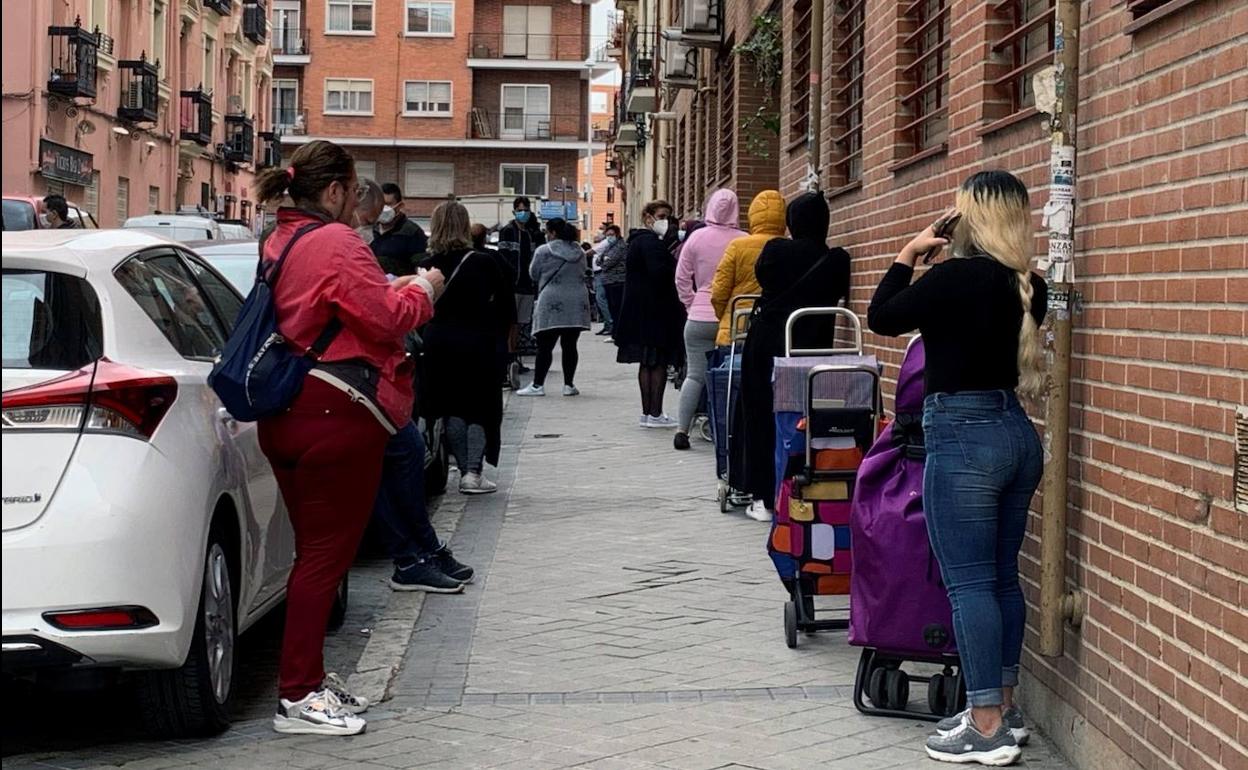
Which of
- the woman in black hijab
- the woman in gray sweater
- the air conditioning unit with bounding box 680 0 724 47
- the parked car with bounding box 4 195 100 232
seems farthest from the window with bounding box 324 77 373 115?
the woman in black hijab

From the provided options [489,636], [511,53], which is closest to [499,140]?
[511,53]

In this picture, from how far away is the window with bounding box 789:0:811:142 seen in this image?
13562 mm

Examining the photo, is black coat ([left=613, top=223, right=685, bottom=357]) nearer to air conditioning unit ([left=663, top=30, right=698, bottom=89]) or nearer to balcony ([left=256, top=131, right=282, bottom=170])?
→ air conditioning unit ([left=663, top=30, right=698, bottom=89])

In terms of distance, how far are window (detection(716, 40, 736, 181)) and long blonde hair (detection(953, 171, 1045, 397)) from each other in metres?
13.2

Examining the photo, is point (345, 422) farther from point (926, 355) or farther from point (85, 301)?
point (926, 355)

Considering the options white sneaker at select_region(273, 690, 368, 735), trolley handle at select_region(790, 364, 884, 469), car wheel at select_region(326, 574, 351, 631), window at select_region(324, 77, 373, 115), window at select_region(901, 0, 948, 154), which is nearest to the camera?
white sneaker at select_region(273, 690, 368, 735)

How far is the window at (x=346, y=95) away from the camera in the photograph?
71.4m

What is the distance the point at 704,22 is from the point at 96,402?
15748 millimetres

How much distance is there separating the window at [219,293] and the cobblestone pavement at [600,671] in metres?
1.36

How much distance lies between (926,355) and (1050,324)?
42 centimetres

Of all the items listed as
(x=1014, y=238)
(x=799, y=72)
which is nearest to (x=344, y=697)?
(x=1014, y=238)

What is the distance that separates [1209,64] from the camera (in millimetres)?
4340

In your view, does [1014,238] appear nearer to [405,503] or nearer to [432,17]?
[405,503]

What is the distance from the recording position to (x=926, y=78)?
9062 mm
